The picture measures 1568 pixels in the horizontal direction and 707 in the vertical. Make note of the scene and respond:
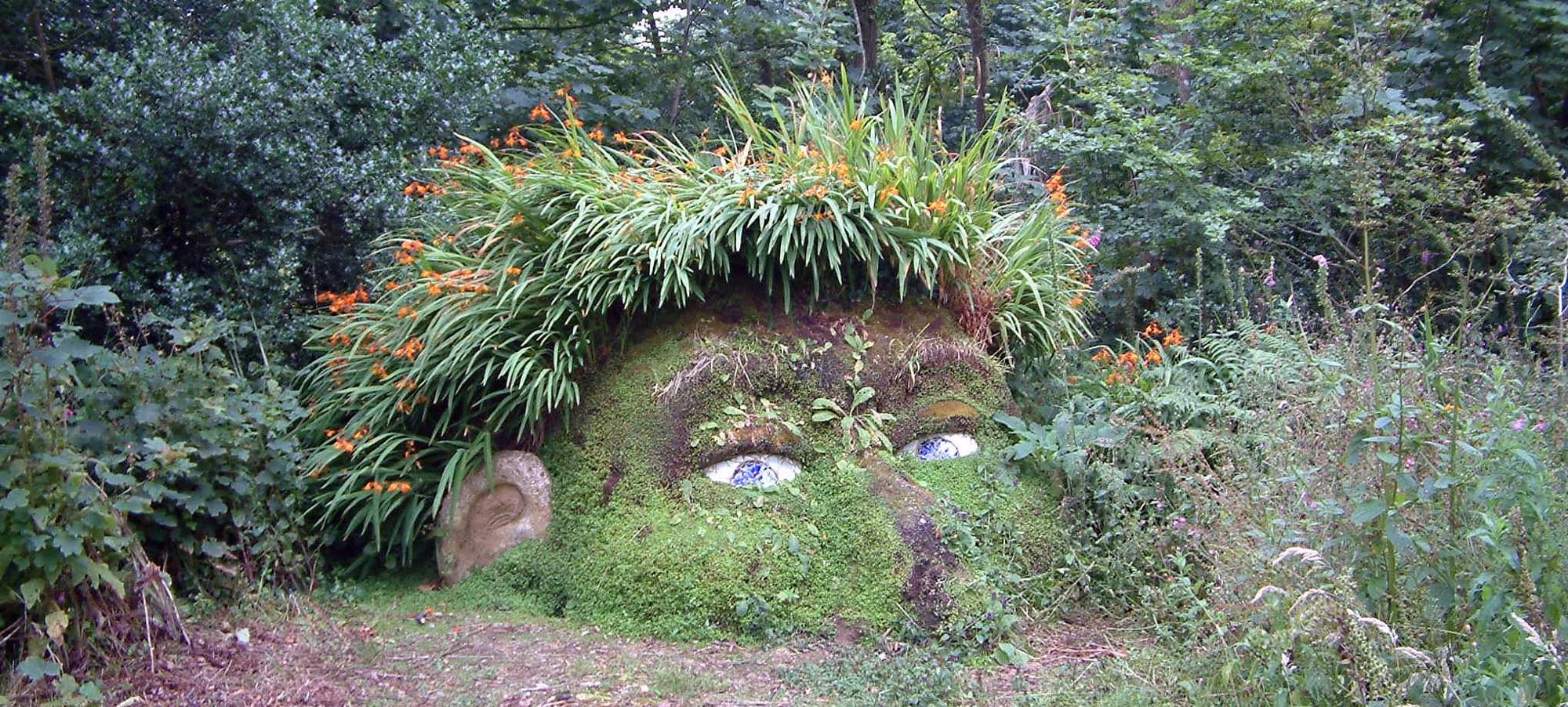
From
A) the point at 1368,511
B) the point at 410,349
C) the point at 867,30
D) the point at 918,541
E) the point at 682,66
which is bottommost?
the point at 918,541

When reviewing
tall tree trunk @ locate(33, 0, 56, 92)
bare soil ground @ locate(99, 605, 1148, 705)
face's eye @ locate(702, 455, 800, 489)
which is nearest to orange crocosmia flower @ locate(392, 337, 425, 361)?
bare soil ground @ locate(99, 605, 1148, 705)

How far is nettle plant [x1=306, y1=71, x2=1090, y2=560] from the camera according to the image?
4770 millimetres

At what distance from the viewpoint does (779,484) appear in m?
4.68

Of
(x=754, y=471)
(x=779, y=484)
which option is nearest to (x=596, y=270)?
(x=754, y=471)

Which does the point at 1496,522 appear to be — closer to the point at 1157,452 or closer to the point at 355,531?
the point at 1157,452

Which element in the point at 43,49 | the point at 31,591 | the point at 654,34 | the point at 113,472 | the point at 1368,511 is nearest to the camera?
the point at 1368,511

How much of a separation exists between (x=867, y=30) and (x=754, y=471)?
6272 mm

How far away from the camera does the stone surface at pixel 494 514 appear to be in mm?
4996

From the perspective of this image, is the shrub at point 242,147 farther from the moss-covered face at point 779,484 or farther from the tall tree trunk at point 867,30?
the tall tree trunk at point 867,30

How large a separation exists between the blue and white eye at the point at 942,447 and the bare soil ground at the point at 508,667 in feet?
2.95

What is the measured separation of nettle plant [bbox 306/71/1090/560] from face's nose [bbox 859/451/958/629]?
2.76 feet

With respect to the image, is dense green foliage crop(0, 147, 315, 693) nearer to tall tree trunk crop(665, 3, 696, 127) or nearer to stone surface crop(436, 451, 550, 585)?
stone surface crop(436, 451, 550, 585)

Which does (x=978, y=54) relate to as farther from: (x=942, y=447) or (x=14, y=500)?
(x=14, y=500)

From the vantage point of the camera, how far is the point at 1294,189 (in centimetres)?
686
